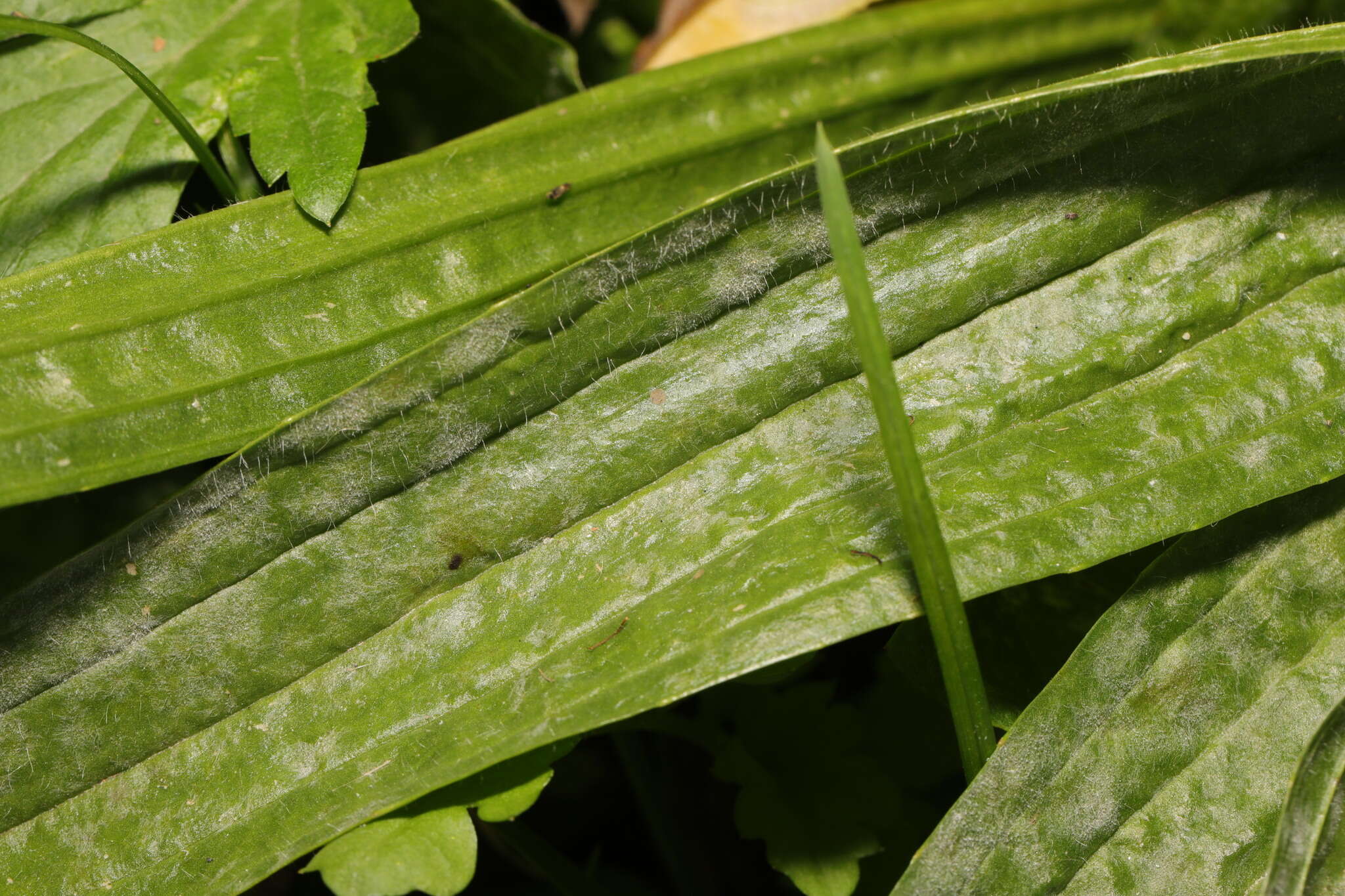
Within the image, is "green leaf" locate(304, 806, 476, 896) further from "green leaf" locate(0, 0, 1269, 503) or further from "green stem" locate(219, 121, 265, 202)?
"green stem" locate(219, 121, 265, 202)

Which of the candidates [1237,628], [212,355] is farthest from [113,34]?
→ [1237,628]

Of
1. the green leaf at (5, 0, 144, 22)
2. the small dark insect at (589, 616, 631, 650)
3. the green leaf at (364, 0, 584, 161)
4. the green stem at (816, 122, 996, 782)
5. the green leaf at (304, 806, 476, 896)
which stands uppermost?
the green leaf at (5, 0, 144, 22)

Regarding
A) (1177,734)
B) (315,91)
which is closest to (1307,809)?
(1177,734)

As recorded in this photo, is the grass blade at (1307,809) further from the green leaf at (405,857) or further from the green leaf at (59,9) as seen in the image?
the green leaf at (59,9)

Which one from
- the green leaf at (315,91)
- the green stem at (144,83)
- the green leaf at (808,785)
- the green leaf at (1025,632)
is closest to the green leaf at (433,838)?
the green leaf at (808,785)

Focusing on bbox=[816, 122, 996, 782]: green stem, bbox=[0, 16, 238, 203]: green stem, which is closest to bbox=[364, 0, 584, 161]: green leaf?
bbox=[0, 16, 238, 203]: green stem

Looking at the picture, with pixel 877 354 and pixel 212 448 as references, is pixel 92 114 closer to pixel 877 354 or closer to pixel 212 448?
pixel 212 448

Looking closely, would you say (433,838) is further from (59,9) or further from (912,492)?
(59,9)
